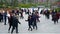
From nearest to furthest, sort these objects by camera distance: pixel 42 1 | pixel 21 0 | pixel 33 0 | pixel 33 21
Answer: pixel 33 21
pixel 21 0
pixel 33 0
pixel 42 1

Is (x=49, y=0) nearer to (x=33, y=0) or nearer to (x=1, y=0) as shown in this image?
(x=33, y=0)

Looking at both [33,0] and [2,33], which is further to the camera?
[33,0]

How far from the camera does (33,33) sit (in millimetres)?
18016

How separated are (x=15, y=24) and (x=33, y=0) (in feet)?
350

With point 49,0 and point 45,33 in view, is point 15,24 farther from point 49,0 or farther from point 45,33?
point 49,0

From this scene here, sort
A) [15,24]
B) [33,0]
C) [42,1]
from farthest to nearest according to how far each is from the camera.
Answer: [42,1] → [33,0] → [15,24]

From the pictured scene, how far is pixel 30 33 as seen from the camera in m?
18.1

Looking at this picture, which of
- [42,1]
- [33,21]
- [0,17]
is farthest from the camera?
[42,1]

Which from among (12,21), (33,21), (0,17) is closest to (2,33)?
(12,21)

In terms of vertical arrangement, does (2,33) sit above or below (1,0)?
below

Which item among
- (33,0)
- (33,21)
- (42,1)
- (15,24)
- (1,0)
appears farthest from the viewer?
(42,1)

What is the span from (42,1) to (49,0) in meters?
13.0

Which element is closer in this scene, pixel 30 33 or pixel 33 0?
pixel 30 33

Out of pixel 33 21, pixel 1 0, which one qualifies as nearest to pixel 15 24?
pixel 33 21
